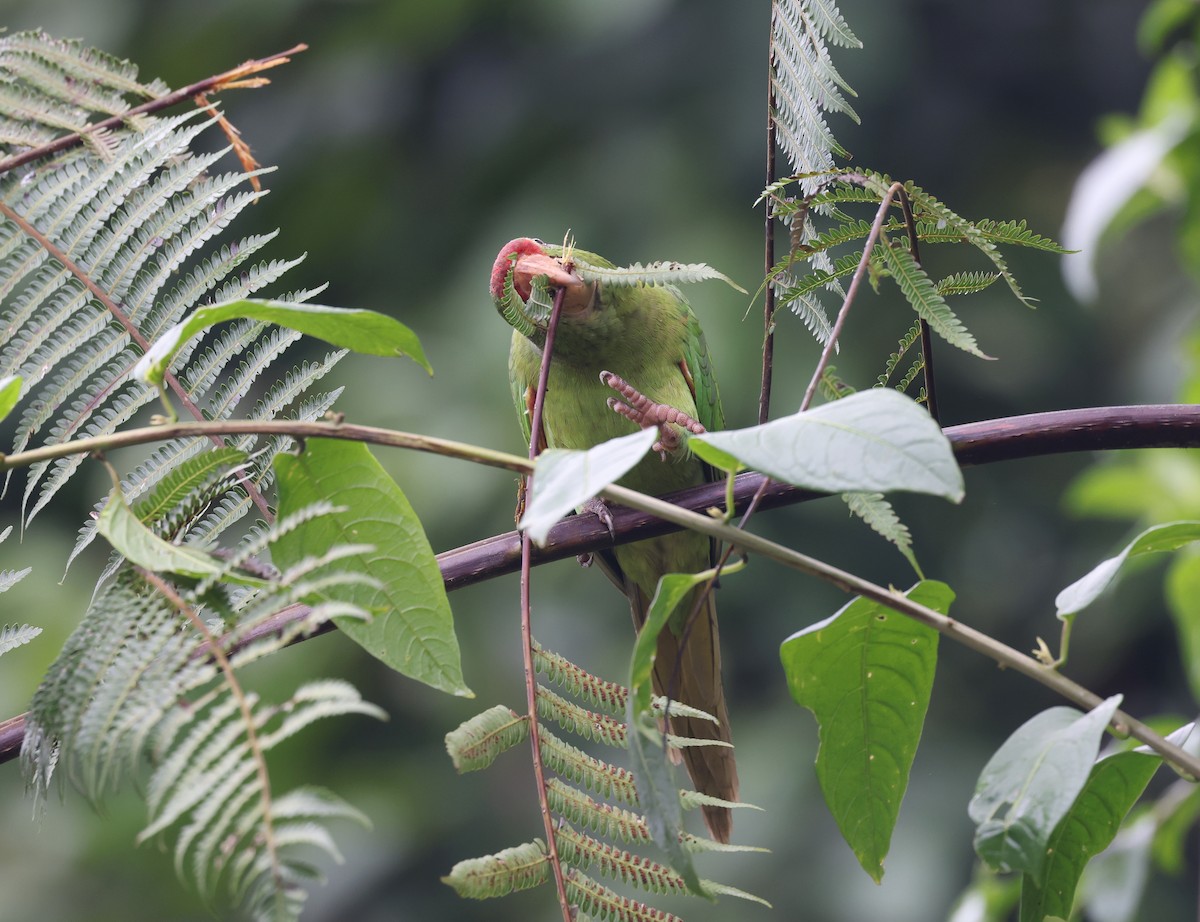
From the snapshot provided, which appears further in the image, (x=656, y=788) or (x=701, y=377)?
(x=701, y=377)

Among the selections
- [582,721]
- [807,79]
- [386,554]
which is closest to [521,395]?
[807,79]

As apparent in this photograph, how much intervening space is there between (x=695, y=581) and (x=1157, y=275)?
17.2 feet

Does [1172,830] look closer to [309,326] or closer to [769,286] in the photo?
[769,286]

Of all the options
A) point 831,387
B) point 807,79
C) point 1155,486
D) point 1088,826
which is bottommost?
point 1155,486

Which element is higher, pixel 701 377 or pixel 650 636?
pixel 650 636

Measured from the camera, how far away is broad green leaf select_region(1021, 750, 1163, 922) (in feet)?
2.89

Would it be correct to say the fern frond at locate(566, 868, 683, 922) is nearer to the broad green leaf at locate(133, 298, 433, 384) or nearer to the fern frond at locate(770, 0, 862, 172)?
the broad green leaf at locate(133, 298, 433, 384)

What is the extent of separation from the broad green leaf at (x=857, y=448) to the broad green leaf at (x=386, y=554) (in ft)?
0.79

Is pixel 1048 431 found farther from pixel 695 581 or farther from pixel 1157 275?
pixel 1157 275

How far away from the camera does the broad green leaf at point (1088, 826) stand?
881 millimetres

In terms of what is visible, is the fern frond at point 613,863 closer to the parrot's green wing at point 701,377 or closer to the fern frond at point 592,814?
the fern frond at point 592,814

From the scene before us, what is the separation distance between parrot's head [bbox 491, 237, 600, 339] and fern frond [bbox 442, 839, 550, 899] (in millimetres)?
495

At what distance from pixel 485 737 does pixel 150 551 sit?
30 centimetres

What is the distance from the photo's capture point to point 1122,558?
0.88 m
